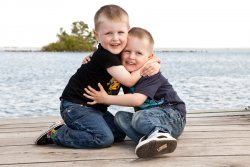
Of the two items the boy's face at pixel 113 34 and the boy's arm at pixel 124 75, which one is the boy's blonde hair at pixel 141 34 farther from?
the boy's arm at pixel 124 75

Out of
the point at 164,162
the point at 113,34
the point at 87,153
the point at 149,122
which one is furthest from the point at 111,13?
the point at 164,162

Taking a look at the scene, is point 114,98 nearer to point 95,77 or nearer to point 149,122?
point 95,77

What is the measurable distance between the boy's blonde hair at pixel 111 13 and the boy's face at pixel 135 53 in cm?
16

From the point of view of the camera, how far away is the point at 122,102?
118 inches

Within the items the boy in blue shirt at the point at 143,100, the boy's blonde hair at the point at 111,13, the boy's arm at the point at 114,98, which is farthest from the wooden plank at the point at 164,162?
the boy's blonde hair at the point at 111,13

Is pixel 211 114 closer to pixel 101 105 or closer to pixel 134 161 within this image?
pixel 101 105

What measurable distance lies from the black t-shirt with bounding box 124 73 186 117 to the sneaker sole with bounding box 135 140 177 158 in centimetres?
44

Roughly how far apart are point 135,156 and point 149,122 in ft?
0.76

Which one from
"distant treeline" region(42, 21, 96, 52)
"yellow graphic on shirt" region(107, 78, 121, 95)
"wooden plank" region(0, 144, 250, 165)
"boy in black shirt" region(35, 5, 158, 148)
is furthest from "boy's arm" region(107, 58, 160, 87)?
"distant treeline" region(42, 21, 96, 52)

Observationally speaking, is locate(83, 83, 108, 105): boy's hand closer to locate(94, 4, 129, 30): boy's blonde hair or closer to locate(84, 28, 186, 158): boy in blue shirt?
locate(84, 28, 186, 158): boy in blue shirt

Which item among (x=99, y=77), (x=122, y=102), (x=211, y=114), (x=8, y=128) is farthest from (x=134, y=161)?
(x=211, y=114)

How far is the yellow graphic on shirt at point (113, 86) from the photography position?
10.2ft

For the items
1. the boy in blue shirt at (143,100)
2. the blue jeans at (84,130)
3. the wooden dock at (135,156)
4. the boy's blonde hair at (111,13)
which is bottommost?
the wooden dock at (135,156)

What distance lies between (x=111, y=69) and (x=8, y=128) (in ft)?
4.66
